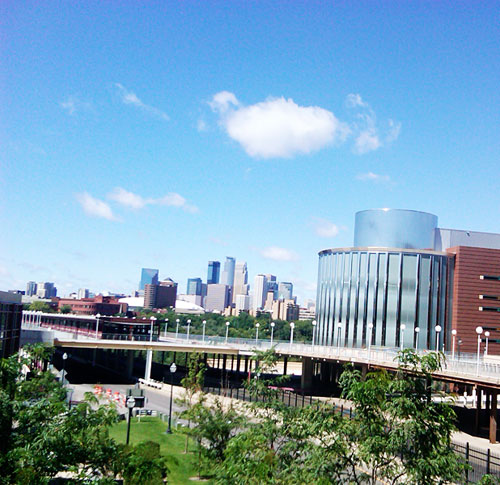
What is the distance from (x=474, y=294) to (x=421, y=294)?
8.55 meters

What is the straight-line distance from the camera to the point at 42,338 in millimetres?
62719

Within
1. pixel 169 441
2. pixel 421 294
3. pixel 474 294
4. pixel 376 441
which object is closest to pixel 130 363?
pixel 169 441

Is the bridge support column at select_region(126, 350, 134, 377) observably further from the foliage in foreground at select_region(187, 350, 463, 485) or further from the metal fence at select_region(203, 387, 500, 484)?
the foliage in foreground at select_region(187, 350, 463, 485)

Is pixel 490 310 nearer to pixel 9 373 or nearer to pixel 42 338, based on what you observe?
pixel 42 338

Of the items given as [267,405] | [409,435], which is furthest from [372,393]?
[267,405]

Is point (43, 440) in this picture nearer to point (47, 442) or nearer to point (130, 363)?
point (47, 442)

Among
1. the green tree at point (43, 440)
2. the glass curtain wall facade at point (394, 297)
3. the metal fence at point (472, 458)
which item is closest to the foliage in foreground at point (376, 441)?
the metal fence at point (472, 458)

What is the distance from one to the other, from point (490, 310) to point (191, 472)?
7539cm

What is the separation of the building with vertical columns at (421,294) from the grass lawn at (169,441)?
188 ft

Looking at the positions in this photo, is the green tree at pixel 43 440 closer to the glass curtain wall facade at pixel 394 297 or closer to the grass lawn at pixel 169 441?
the grass lawn at pixel 169 441

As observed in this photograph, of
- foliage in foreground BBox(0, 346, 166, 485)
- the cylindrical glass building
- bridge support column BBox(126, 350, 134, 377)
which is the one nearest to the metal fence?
foliage in foreground BBox(0, 346, 166, 485)

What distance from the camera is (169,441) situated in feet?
116

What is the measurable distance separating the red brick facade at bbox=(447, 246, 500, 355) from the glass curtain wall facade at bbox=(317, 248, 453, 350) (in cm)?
190

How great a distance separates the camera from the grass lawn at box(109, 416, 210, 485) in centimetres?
2747
